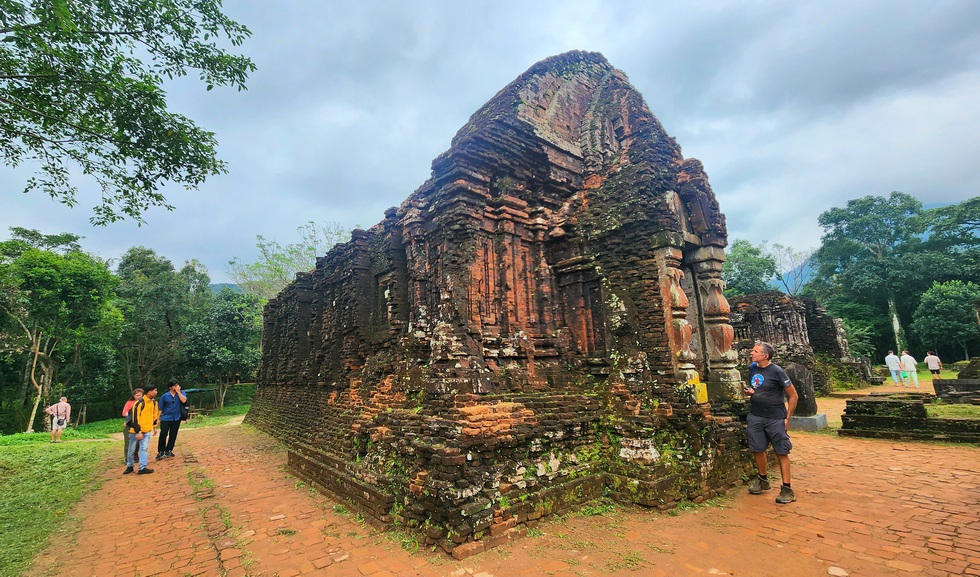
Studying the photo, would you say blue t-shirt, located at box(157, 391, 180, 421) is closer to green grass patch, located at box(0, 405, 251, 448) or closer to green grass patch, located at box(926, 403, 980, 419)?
green grass patch, located at box(0, 405, 251, 448)

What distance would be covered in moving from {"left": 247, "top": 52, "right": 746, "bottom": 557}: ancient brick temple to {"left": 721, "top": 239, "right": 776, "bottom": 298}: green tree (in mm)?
31206

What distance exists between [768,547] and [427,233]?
19.1 ft

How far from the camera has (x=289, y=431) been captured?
1250 cm

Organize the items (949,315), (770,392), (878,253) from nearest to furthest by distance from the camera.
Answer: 1. (770,392)
2. (949,315)
3. (878,253)

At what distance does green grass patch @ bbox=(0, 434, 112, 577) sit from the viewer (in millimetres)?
5093

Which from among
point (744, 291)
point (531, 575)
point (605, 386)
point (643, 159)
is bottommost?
point (531, 575)

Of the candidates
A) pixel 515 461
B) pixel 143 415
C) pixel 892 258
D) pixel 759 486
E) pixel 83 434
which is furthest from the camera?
pixel 892 258

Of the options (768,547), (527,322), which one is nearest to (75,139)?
(527,322)

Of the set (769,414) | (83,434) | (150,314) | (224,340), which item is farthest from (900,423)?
(150,314)

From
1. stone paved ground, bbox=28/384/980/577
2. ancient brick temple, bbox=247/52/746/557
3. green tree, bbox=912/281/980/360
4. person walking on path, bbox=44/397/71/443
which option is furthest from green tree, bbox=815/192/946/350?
person walking on path, bbox=44/397/71/443

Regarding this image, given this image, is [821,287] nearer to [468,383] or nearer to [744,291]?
[744,291]

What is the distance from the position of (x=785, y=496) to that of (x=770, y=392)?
125 cm

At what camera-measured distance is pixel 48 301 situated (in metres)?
19.4

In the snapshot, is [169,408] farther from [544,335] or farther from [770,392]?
[770,392]
